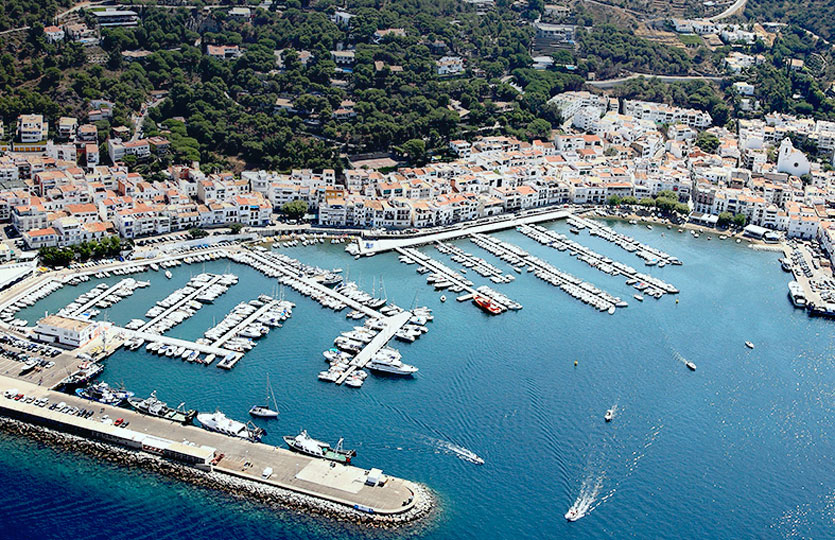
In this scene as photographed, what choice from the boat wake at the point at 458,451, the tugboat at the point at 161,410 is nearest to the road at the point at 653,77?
the boat wake at the point at 458,451

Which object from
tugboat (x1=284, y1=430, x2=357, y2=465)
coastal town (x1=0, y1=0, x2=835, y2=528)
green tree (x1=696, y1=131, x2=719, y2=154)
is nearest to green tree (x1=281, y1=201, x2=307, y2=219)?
coastal town (x1=0, y1=0, x2=835, y2=528)

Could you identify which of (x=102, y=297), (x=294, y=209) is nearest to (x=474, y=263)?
(x=294, y=209)

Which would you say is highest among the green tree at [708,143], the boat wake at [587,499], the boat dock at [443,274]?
the green tree at [708,143]

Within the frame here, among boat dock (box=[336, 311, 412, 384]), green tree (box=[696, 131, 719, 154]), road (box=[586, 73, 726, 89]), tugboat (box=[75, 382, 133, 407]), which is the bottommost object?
boat dock (box=[336, 311, 412, 384])

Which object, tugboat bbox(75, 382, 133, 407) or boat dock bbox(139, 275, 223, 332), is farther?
boat dock bbox(139, 275, 223, 332)

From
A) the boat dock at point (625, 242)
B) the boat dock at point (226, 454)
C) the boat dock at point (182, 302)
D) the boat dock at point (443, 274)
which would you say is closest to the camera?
the boat dock at point (226, 454)

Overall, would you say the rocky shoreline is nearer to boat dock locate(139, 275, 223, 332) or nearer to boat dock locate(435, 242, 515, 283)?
boat dock locate(139, 275, 223, 332)

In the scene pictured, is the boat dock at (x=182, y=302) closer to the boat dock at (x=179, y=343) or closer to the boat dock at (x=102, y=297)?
the boat dock at (x=179, y=343)
